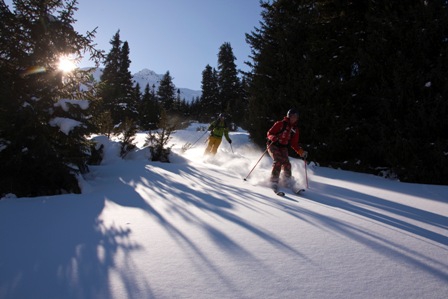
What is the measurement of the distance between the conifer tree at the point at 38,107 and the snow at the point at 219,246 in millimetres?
706

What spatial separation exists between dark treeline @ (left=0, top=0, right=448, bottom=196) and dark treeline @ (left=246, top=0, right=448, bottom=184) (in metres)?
0.03

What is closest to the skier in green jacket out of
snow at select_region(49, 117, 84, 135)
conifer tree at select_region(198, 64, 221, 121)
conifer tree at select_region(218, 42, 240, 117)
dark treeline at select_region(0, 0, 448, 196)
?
dark treeline at select_region(0, 0, 448, 196)

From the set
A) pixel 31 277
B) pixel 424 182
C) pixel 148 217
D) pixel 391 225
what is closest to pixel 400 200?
pixel 391 225

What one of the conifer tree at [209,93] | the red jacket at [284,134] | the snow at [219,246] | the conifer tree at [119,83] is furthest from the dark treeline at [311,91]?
the conifer tree at [209,93]

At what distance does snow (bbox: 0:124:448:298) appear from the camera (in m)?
1.79

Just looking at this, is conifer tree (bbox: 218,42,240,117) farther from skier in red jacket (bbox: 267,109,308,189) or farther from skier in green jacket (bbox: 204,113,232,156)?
skier in red jacket (bbox: 267,109,308,189)

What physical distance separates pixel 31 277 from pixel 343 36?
11.2m

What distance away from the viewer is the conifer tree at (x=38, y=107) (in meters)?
4.42

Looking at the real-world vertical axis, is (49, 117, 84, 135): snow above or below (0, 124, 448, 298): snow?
above

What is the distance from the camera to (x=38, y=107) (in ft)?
15.4

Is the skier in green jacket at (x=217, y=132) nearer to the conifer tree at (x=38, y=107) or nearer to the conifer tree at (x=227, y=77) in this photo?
the conifer tree at (x=38, y=107)

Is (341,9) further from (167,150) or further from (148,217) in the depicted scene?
(148,217)

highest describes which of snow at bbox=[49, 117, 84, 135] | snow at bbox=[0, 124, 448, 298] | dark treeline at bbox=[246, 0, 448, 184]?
dark treeline at bbox=[246, 0, 448, 184]

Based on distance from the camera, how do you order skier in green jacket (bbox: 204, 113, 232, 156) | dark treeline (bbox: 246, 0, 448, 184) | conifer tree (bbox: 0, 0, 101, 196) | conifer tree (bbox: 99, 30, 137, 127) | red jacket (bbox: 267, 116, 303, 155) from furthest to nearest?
conifer tree (bbox: 99, 30, 137, 127)
skier in green jacket (bbox: 204, 113, 232, 156)
dark treeline (bbox: 246, 0, 448, 184)
red jacket (bbox: 267, 116, 303, 155)
conifer tree (bbox: 0, 0, 101, 196)
